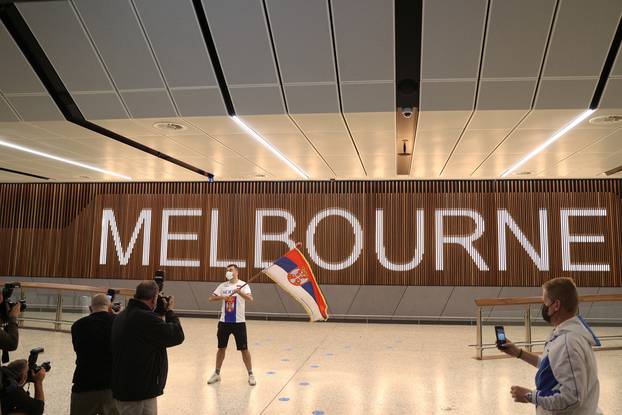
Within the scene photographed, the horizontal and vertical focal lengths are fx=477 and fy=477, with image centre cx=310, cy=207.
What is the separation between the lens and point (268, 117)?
654 centimetres

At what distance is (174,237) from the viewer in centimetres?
1254

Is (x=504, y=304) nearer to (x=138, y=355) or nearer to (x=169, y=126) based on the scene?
(x=169, y=126)

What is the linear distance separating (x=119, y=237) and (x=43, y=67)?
7412 mm

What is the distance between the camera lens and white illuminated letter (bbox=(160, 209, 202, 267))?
12.4m

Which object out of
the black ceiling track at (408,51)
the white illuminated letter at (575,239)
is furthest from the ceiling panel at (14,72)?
the white illuminated letter at (575,239)

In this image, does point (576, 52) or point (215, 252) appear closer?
point (576, 52)

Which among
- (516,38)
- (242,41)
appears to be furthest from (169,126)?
(516,38)

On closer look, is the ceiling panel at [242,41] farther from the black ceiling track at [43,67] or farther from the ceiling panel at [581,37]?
the ceiling panel at [581,37]

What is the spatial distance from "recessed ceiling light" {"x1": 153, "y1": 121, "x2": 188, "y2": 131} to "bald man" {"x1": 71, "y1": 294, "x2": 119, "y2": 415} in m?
3.96

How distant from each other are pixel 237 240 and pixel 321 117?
21.2ft

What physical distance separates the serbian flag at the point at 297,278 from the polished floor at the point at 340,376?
1114 mm

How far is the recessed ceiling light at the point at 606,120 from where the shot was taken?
6367mm

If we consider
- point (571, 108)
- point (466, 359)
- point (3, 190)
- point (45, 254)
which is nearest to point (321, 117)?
point (571, 108)

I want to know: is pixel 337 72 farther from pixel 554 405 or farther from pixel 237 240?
pixel 237 240
